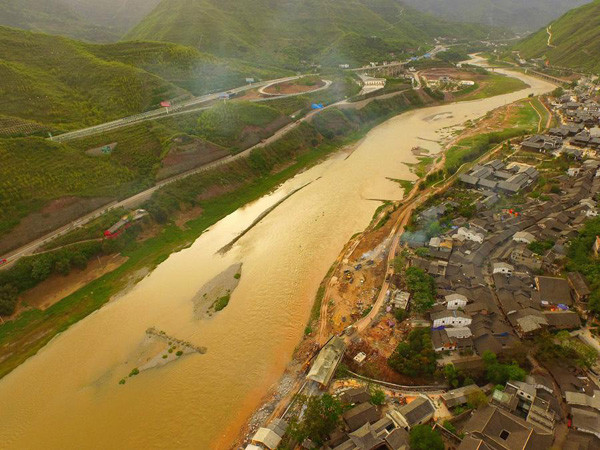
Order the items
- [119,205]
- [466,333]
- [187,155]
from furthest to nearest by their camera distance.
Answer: [187,155] → [119,205] → [466,333]

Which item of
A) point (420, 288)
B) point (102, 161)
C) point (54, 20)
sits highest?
point (54, 20)

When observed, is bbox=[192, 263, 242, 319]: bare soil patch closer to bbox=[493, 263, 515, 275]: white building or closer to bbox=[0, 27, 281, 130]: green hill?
bbox=[493, 263, 515, 275]: white building

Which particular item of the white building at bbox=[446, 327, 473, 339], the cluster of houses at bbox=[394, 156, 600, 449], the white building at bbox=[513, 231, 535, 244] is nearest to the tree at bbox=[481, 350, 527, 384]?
the cluster of houses at bbox=[394, 156, 600, 449]

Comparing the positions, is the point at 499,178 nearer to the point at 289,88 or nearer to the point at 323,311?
the point at 323,311

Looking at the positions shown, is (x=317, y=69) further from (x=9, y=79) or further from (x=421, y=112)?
(x=9, y=79)

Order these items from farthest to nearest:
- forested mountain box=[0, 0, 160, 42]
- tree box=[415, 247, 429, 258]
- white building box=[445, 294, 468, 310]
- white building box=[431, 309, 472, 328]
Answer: forested mountain box=[0, 0, 160, 42] → tree box=[415, 247, 429, 258] → white building box=[445, 294, 468, 310] → white building box=[431, 309, 472, 328]

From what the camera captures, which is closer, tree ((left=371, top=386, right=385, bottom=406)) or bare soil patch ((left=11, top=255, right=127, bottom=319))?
tree ((left=371, top=386, right=385, bottom=406))

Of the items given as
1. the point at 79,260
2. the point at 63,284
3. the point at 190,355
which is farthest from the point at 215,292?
the point at 63,284

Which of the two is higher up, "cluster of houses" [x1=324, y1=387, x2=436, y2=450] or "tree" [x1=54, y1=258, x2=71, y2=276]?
"tree" [x1=54, y1=258, x2=71, y2=276]
